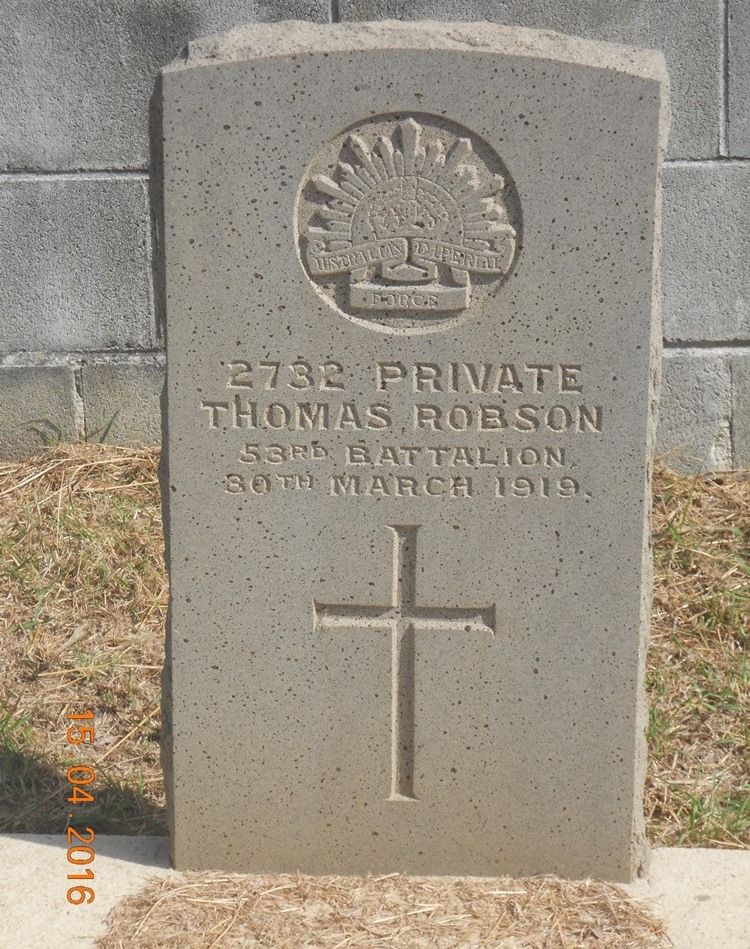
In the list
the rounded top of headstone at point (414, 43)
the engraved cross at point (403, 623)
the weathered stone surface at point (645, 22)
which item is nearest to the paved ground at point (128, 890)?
the engraved cross at point (403, 623)

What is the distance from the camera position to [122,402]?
16.4 ft

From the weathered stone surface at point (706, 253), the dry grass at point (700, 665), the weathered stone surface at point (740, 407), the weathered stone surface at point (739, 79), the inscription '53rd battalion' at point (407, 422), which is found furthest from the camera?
the weathered stone surface at point (740, 407)

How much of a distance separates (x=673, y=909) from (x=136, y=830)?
1431 millimetres

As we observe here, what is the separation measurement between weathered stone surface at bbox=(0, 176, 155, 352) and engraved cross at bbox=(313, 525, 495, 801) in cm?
246

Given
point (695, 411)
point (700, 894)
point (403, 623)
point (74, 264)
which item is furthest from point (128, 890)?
point (695, 411)

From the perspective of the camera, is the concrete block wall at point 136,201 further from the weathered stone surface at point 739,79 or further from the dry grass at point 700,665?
the dry grass at point 700,665

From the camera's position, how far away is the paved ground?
2.64 meters

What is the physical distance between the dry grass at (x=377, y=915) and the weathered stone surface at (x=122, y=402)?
8.13ft

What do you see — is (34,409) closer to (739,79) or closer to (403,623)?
(403,623)

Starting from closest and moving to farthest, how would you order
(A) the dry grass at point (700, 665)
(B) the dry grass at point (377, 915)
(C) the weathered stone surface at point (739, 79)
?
(B) the dry grass at point (377, 915) → (A) the dry grass at point (700, 665) → (C) the weathered stone surface at point (739, 79)

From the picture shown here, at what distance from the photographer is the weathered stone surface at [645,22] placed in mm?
4727

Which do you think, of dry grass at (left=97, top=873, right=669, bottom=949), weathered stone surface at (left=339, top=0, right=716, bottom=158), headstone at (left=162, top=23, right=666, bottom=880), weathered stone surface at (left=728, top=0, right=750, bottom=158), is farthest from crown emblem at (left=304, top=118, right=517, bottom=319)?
weathered stone surface at (left=728, top=0, right=750, bottom=158)

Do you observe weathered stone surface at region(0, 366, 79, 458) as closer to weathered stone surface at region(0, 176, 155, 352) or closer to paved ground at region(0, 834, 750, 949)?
weathered stone surface at region(0, 176, 155, 352)

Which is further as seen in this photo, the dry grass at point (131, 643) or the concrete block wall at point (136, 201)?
the concrete block wall at point (136, 201)
